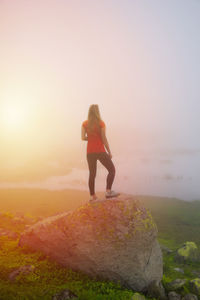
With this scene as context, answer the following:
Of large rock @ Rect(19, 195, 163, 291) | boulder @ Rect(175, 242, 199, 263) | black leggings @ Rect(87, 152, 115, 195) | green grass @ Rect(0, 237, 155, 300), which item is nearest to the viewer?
green grass @ Rect(0, 237, 155, 300)

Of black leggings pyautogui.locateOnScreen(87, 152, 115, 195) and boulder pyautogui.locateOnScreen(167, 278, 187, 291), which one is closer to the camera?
black leggings pyautogui.locateOnScreen(87, 152, 115, 195)

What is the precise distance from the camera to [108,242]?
32.4 feet

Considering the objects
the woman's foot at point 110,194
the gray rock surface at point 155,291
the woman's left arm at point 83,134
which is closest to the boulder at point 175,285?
the gray rock surface at point 155,291

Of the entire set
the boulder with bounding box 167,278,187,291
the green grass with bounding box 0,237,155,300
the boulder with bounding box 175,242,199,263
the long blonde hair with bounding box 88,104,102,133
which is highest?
the long blonde hair with bounding box 88,104,102,133

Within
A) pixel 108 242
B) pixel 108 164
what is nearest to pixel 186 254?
pixel 108 242

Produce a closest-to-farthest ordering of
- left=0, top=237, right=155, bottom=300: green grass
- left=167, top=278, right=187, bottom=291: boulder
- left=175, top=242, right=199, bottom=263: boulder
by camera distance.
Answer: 1. left=0, top=237, right=155, bottom=300: green grass
2. left=167, top=278, right=187, bottom=291: boulder
3. left=175, top=242, right=199, bottom=263: boulder

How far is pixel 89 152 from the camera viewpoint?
10094 mm

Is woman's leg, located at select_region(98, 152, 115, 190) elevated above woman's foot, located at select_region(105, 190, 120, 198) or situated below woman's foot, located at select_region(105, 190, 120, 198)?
above

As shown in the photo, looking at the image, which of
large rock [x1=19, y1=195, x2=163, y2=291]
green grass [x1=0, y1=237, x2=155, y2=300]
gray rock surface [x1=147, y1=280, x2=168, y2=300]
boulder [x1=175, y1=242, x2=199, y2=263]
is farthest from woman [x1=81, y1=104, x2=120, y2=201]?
boulder [x1=175, y1=242, x2=199, y2=263]

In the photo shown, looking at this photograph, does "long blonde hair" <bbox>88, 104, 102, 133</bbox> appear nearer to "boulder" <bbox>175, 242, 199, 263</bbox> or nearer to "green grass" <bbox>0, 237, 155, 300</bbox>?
"green grass" <bbox>0, 237, 155, 300</bbox>

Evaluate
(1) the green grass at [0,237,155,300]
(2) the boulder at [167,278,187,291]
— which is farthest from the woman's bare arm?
(2) the boulder at [167,278,187,291]

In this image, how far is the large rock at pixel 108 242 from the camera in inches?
387

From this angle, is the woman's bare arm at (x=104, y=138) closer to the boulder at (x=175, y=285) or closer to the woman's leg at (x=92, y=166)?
the woman's leg at (x=92, y=166)

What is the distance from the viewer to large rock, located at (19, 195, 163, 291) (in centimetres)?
984
